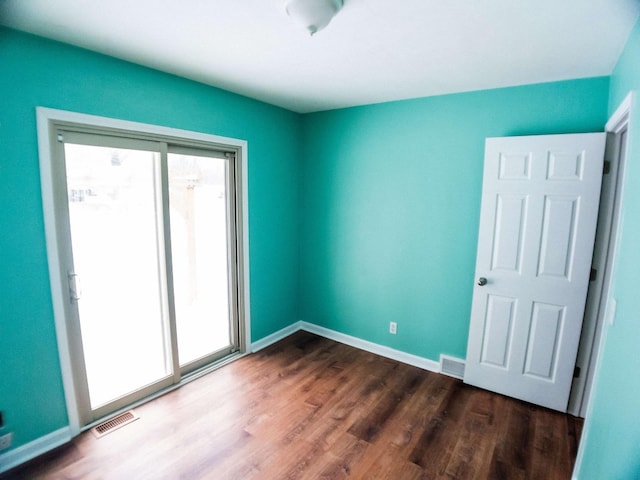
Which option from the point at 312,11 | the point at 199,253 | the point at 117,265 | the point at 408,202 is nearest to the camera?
the point at 312,11

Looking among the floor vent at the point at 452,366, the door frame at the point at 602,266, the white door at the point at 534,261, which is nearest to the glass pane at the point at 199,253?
the floor vent at the point at 452,366

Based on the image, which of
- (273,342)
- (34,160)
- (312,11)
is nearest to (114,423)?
(273,342)

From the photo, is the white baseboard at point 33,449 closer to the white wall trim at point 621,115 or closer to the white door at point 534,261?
the white door at point 534,261

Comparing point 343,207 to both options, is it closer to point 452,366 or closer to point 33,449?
point 452,366

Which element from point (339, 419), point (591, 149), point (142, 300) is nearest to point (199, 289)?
point (142, 300)

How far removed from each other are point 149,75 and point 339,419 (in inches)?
112

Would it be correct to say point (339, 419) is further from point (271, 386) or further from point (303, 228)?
point (303, 228)

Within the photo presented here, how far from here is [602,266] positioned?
2166 millimetres

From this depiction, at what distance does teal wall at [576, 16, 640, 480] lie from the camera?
105 cm

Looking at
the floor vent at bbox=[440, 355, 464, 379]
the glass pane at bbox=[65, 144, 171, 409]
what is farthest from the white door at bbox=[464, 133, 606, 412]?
the glass pane at bbox=[65, 144, 171, 409]

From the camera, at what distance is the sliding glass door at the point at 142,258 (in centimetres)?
206

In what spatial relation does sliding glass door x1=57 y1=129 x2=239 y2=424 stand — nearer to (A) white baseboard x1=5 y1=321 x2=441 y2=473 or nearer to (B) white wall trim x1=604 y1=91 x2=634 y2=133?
(A) white baseboard x1=5 y1=321 x2=441 y2=473

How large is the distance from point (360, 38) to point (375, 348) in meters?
2.79

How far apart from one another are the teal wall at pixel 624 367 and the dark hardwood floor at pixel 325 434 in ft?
1.61
